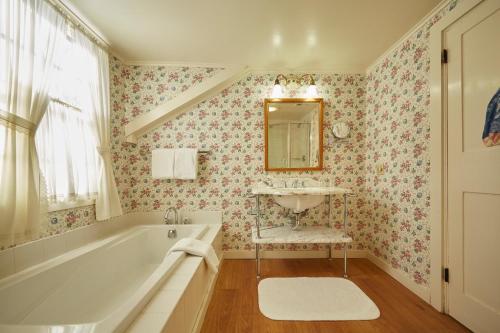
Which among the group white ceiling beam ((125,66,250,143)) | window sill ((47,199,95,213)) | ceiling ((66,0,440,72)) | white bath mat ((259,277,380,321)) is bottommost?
white bath mat ((259,277,380,321))

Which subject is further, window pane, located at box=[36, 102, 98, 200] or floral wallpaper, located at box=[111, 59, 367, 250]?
floral wallpaper, located at box=[111, 59, 367, 250]

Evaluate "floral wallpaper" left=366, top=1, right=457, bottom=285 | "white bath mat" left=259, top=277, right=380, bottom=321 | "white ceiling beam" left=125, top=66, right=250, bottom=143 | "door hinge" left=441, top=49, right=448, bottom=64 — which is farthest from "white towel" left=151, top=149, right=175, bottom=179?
"door hinge" left=441, top=49, right=448, bottom=64

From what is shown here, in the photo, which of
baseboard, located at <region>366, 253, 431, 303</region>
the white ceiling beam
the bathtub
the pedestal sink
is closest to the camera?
the bathtub

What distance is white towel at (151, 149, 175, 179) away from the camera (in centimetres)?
234

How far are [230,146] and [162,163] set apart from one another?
2.48 feet

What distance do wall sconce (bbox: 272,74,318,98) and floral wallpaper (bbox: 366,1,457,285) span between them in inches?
26.3

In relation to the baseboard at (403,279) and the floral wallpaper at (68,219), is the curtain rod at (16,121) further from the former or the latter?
the baseboard at (403,279)

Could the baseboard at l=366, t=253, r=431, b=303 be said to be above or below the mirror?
below

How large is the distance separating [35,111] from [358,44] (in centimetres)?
254

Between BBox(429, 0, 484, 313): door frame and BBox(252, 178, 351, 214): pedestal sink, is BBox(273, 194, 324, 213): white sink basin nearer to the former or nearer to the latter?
BBox(252, 178, 351, 214): pedestal sink

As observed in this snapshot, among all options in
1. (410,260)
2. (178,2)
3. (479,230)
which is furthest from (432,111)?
(178,2)

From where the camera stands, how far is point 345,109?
2529 millimetres

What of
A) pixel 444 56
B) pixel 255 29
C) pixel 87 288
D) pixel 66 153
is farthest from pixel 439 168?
pixel 66 153

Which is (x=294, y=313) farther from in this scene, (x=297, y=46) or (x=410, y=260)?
(x=297, y=46)
